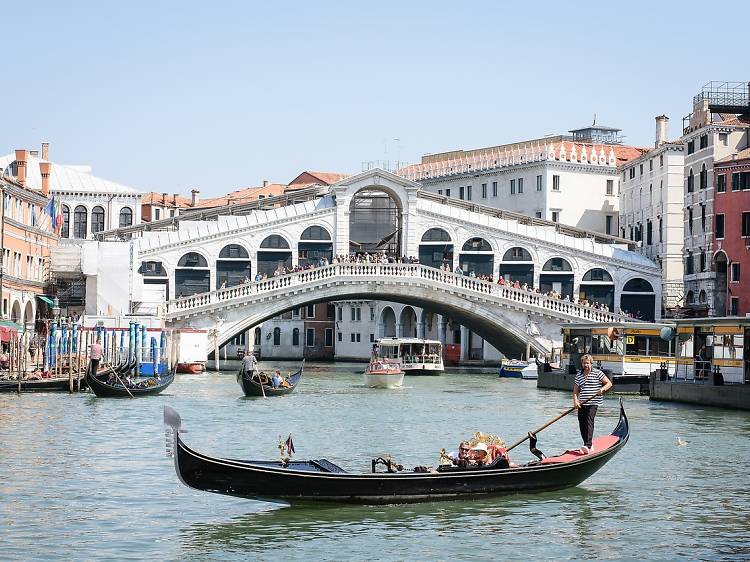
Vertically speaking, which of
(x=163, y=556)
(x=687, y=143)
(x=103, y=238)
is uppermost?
(x=687, y=143)

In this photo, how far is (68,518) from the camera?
12.6 metres

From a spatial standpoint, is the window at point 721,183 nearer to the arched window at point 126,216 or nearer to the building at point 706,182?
the building at point 706,182

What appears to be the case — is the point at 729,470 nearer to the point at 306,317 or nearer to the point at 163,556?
the point at 163,556

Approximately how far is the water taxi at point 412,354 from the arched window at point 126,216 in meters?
14.7

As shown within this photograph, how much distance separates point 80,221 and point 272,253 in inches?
481

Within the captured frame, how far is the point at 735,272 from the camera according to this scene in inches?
1542

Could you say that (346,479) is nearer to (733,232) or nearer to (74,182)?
(733,232)

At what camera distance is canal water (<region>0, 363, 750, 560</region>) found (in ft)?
37.7

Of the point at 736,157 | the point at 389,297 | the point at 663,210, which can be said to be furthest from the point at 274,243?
the point at 736,157

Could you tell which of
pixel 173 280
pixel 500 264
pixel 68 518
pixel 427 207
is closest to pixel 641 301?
pixel 500 264

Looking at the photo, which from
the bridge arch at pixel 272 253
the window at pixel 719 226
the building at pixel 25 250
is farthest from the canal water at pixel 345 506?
the bridge arch at pixel 272 253

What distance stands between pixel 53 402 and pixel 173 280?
1669 centimetres

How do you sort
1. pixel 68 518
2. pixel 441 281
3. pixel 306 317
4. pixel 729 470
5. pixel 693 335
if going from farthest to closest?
1. pixel 306 317
2. pixel 441 281
3. pixel 693 335
4. pixel 729 470
5. pixel 68 518

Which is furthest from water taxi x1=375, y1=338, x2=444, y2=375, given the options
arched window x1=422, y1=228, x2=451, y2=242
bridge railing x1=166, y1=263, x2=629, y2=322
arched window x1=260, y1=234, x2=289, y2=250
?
arched window x1=260, y1=234, x2=289, y2=250
